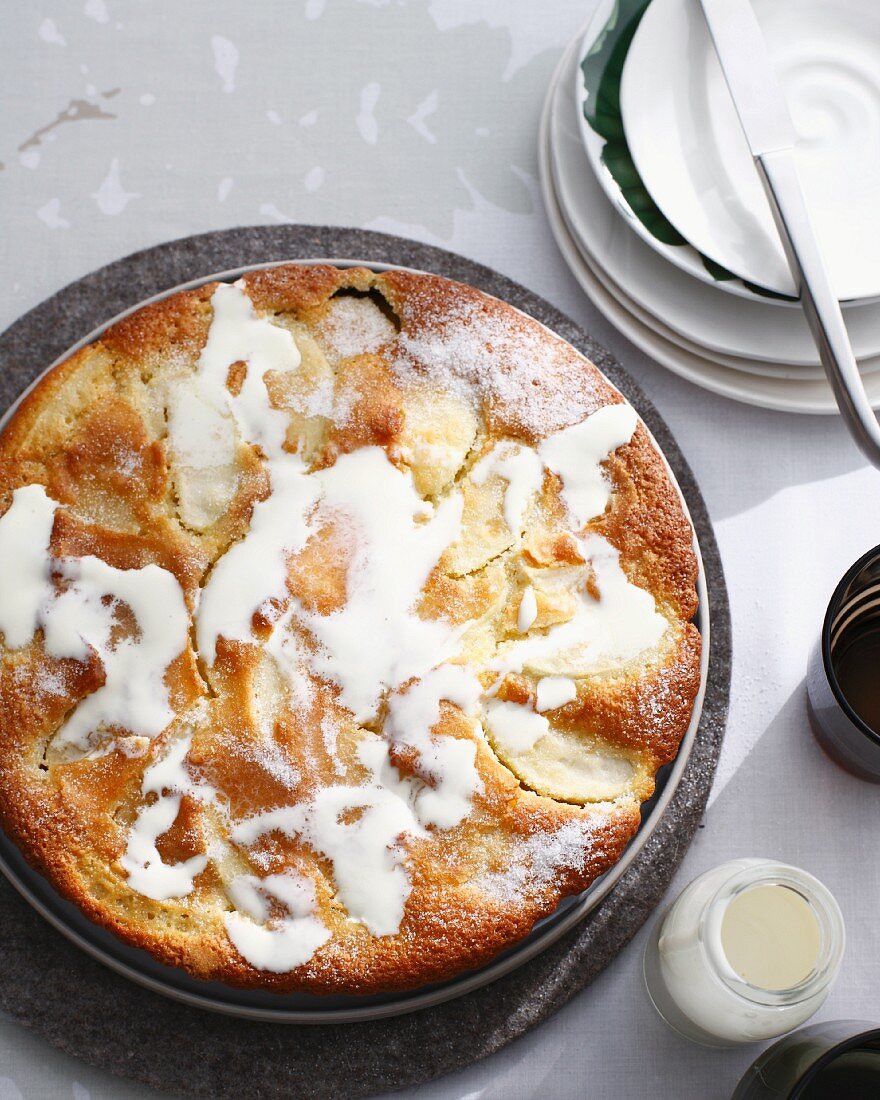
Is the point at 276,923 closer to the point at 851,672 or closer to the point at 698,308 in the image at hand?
the point at 851,672

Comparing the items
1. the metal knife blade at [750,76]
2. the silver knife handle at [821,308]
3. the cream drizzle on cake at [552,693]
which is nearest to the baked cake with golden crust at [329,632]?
the cream drizzle on cake at [552,693]

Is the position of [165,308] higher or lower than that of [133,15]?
lower

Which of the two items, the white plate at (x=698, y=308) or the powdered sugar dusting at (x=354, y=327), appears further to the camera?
the white plate at (x=698, y=308)

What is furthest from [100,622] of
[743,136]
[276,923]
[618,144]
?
[743,136]

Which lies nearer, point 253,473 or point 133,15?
point 253,473

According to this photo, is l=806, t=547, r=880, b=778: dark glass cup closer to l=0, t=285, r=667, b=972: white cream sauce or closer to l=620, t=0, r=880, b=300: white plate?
l=0, t=285, r=667, b=972: white cream sauce

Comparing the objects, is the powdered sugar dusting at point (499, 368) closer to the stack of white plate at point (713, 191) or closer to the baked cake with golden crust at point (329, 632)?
the baked cake with golden crust at point (329, 632)

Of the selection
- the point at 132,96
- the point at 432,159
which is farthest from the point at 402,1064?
the point at 132,96

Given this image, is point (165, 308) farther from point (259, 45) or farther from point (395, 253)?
point (259, 45)
